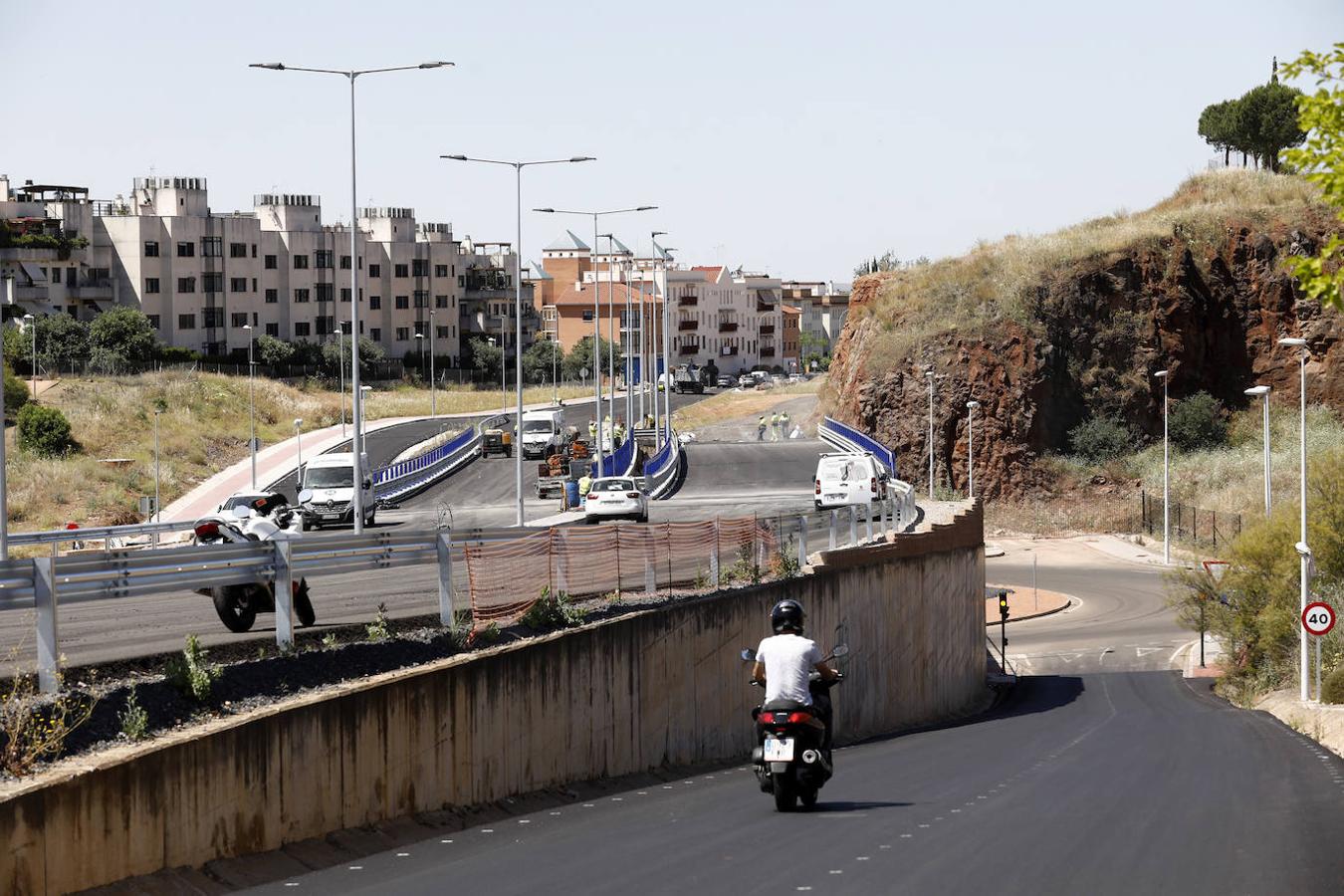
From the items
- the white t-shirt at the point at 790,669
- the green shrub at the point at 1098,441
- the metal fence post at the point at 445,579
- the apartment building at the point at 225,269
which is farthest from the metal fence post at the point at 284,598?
the apartment building at the point at 225,269

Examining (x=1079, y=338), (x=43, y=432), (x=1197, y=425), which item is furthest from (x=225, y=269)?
(x=1197, y=425)

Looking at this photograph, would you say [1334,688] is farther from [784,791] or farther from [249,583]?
[249,583]

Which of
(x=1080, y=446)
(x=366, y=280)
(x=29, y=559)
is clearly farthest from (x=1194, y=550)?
(x=366, y=280)

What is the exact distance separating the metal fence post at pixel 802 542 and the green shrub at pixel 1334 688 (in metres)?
14.8

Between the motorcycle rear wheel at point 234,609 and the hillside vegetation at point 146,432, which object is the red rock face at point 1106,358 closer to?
the hillside vegetation at point 146,432

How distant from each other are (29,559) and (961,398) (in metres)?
82.9

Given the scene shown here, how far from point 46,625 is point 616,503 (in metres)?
40.6

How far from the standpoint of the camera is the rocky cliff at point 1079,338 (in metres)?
91.8

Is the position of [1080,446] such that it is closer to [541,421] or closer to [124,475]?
[541,421]

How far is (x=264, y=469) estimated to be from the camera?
8362 centimetres

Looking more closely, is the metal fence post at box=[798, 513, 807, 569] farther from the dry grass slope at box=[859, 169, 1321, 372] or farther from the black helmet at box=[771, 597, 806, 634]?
the dry grass slope at box=[859, 169, 1321, 372]

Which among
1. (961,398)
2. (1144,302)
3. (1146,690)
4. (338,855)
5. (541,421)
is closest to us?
(338,855)

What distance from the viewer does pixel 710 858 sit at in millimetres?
10969

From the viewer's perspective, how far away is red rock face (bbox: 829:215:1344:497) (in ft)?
300
